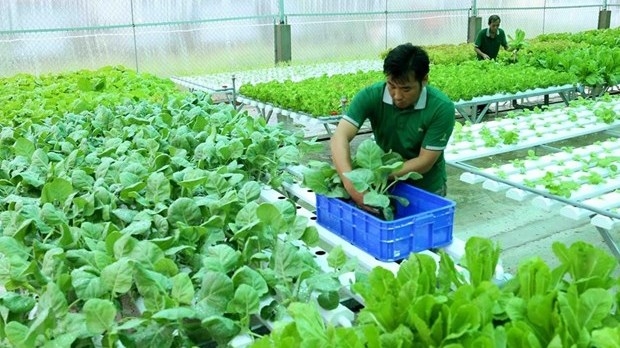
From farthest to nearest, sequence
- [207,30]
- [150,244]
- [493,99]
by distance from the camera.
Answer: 1. [207,30]
2. [493,99]
3. [150,244]

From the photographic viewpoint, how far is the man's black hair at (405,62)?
95.9 inches

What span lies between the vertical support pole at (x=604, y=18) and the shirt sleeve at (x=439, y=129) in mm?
11515

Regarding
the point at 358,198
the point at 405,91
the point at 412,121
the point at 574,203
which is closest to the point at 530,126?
the point at 574,203

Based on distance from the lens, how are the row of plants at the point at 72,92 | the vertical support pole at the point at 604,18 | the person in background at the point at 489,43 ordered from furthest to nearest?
the vertical support pole at the point at 604,18
the person in background at the point at 489,43
the row of plants at the point at 72,92

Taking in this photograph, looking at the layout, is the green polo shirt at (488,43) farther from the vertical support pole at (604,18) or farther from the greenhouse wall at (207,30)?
the vertical support pole at (604,18)

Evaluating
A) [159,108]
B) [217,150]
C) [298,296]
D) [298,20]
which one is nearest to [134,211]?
[217,150]

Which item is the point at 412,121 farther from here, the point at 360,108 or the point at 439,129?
the point at 360,108

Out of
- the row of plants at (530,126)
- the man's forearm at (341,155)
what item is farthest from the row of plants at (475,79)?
the man's forearm at (341,155)

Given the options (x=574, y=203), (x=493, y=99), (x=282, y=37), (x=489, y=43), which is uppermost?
(x=282, y=37)

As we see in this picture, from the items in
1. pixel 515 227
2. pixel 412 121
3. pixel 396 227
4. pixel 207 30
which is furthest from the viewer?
pixel 207 30

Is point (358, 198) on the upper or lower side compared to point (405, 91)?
lower

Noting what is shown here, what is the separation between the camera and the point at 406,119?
272 cm

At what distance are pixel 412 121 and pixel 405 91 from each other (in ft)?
0.63

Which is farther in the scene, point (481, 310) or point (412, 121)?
point (412, 121)
